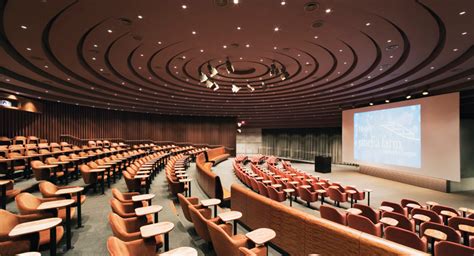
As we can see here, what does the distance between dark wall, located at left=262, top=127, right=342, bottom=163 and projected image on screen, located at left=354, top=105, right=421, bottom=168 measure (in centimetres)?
651

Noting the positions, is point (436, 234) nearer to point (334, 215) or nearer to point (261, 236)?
point (334, 215)

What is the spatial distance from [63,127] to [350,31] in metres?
16.4

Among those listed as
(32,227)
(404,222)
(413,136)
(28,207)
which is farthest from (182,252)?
(413,136)

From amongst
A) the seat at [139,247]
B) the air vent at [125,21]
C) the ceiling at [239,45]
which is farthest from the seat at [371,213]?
the air vent at [125,21]

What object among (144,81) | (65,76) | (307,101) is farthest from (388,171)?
(65,76)

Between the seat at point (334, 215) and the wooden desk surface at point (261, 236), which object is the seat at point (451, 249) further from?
the wooden desk surface at point (261, 236)

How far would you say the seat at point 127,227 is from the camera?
8.99 feet

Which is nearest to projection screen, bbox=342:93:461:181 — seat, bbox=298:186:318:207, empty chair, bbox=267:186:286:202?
seat, bbox=298:186:318:207

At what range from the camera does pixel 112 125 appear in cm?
1733

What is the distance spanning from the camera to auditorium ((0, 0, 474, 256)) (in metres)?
3.20

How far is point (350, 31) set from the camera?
509 cm

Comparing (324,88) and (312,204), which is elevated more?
(324,88)

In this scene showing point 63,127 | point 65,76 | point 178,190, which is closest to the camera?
point 178,190

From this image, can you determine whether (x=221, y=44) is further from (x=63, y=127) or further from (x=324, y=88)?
(x=63, y=127)
